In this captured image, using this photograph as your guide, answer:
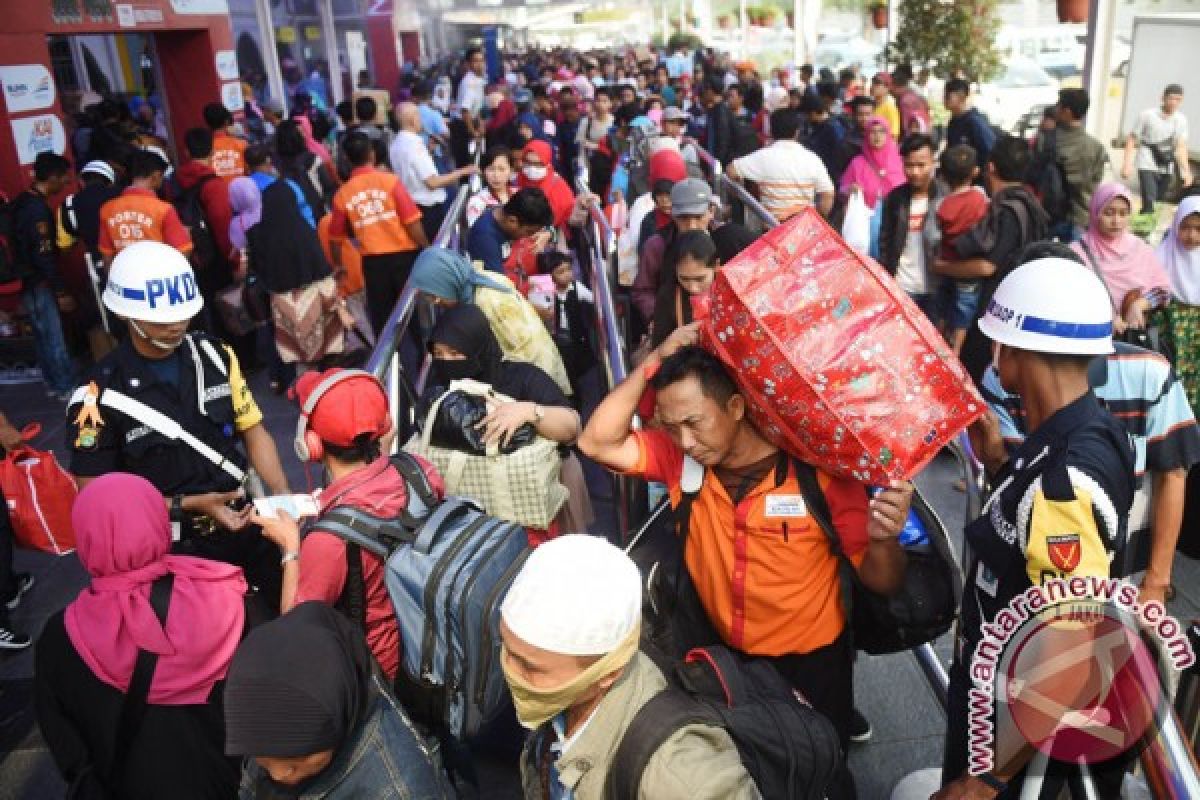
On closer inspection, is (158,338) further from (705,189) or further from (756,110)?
(756,110)

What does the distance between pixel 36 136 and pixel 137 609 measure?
7602 millimetres

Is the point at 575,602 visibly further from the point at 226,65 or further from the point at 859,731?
the point at 226,65

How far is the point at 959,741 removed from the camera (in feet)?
8.00

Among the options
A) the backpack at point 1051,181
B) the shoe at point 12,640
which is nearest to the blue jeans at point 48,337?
the shoe at point 12,640

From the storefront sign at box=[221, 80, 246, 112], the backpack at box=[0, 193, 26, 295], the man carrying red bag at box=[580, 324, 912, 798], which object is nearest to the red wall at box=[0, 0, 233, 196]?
the storefront sign at box=[221, 80, 246, 112]

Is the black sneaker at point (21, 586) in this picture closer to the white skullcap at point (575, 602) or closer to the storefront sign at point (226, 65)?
the white skullcap at point (575, 602)

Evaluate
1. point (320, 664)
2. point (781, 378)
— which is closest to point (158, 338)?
point (320, 664)

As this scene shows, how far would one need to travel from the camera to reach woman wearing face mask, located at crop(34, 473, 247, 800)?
2398mm

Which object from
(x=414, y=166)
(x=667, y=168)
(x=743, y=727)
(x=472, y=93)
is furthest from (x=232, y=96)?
(x=743, y=727)

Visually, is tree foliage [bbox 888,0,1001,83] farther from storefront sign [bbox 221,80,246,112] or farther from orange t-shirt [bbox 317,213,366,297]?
orange t-shirt [bbox 317,213,366,297]

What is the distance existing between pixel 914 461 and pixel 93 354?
8.24 metres

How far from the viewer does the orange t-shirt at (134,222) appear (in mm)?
6375

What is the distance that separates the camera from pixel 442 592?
2404 mm

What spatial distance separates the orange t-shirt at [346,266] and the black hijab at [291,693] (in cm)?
530
